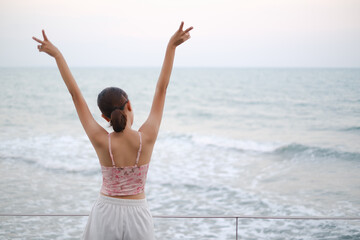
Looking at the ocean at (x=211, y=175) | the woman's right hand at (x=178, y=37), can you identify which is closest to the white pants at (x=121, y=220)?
the woman's right hand at (x=178, y=37)

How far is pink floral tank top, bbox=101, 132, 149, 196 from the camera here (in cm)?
124

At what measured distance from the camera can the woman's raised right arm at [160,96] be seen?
1253mm

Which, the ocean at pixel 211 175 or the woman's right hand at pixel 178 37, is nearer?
the woman's right hand at pixel 178 37

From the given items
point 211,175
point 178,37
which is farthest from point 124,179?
point 211,175

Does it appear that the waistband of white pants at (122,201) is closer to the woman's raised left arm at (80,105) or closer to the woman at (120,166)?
the woman at (120,166)

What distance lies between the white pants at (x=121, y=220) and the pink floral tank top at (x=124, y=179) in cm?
3


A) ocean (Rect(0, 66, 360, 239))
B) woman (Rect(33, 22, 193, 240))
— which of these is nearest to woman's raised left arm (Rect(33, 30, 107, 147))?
woman (Rect(33, 22, 193, 240))

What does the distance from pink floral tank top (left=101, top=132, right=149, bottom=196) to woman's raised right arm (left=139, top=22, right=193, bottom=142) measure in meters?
0.08

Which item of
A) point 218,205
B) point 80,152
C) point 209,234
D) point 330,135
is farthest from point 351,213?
point 330,135

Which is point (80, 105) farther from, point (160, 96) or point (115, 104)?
point (160, 96)

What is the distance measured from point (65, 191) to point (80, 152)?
4.67 meters

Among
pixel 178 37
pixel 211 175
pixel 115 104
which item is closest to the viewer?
pixel 115 104

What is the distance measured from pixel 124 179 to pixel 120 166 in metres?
0.05

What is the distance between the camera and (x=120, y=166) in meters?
1.24
